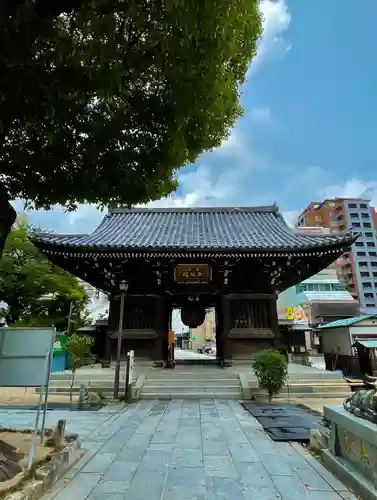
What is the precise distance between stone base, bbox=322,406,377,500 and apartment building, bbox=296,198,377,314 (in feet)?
211

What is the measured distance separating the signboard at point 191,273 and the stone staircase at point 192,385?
11.7 ft

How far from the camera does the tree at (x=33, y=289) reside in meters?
17.7

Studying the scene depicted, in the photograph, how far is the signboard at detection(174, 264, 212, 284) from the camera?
13.4 metres

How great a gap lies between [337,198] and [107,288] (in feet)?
225

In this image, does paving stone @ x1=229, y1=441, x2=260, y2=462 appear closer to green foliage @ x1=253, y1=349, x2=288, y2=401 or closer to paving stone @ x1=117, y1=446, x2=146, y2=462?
paving stone @ x1=117, y1=446, x2=146, y2=462

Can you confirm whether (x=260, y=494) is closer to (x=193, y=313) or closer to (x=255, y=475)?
(x=255, y=475)

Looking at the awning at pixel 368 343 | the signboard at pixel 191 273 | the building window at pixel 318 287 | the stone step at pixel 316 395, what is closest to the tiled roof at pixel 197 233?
the signboard at pixel 191 273

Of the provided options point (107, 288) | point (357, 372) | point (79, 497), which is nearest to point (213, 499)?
point (79, 497)

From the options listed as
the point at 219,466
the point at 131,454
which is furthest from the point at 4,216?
the point at 219,466

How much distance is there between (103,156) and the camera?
4.66 meters

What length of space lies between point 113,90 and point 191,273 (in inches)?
398

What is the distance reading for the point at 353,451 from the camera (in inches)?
143

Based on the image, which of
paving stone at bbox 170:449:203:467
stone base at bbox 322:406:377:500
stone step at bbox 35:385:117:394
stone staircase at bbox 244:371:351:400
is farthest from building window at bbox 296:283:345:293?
paving stone at bbox 170:449:203:467

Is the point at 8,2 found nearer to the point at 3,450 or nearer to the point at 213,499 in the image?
the point at 3,450
